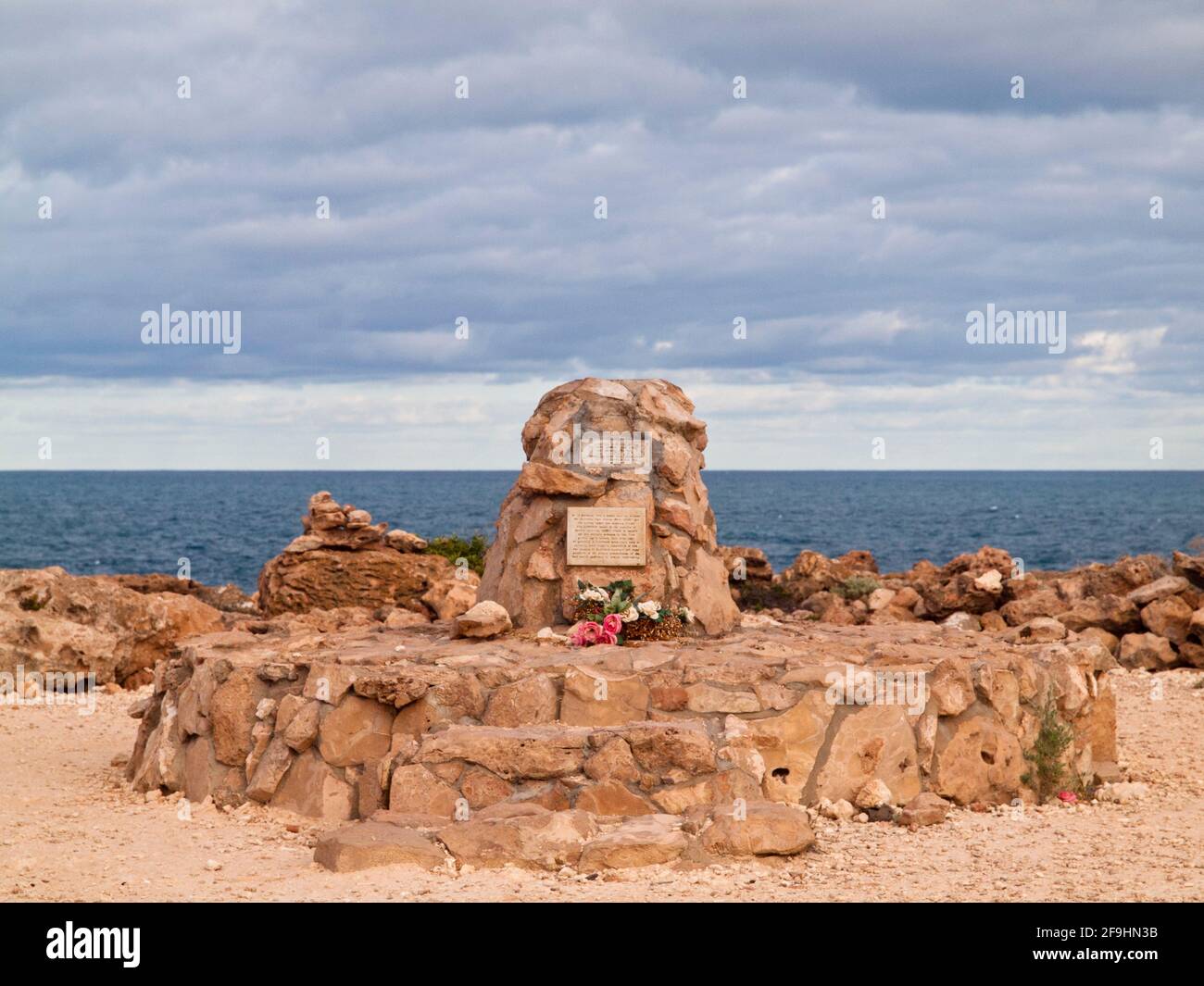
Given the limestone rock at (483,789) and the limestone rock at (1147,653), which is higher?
the limestone rock at (483,789)

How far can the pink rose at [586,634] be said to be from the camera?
9586mm

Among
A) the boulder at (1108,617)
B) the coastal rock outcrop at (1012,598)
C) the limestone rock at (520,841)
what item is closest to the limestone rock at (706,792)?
the limestone rock at (520,841)

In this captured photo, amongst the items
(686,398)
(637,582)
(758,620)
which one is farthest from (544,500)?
(758,620)

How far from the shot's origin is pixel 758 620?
462 inches

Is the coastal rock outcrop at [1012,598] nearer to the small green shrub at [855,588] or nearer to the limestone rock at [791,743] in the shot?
the small green shrub at [855,588]

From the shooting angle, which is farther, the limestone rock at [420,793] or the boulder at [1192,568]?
the boulder at [1192,568]

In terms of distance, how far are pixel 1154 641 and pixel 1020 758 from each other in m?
7.04

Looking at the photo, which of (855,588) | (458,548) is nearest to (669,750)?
(855,588)

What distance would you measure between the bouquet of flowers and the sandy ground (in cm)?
235

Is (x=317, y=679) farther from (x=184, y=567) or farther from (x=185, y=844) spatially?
(x=184, y=567)

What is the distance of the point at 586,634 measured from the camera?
9609mm

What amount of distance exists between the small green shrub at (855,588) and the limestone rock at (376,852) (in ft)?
41.2

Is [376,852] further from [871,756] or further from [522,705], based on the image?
[871,756]

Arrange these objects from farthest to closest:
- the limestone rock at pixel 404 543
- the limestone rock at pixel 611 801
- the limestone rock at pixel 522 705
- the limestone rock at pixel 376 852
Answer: the limestone rock at pixel 404 543
the limestone rock at pixel 522 705
the limestone rock at pixel 611 801
the limestone rock at pixel 376 852
